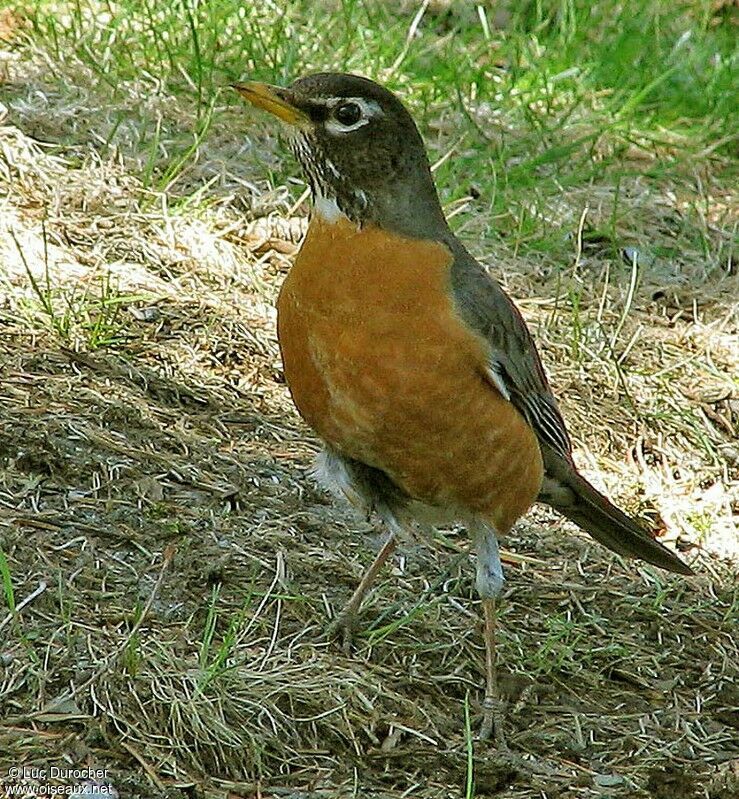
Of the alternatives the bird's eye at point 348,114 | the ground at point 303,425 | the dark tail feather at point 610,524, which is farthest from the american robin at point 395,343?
the dark tail feather at point 610,524

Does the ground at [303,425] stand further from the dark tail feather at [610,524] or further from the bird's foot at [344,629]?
the dark tail feather at [610,524]

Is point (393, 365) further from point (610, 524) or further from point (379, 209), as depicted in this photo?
point (610, 524)

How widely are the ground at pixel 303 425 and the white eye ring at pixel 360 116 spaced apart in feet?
4.13

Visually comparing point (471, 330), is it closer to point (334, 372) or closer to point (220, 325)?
point (334, 372)

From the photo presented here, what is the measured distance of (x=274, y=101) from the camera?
148 inches

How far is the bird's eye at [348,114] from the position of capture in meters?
3.82

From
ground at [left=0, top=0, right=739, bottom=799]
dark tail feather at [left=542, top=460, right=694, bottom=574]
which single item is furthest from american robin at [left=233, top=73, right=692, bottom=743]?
dark tail feather at [left=542, top=460, right=694, bottom=574]

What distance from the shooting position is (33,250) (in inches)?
209

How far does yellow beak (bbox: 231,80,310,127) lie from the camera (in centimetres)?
373

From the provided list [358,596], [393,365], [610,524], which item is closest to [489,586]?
[358,596]

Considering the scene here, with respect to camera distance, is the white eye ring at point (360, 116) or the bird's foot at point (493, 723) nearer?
the white eye ring at point (360, 116)

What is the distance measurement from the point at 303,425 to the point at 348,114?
1.53 metres

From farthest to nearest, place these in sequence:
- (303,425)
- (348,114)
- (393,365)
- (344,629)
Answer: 1. (303,425)
2. (344,629)
3. (348,114)
4. (393,365)

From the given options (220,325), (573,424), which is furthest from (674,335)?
(220,325)
